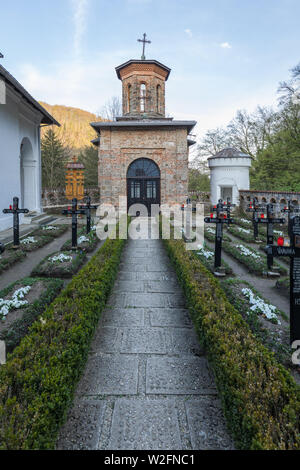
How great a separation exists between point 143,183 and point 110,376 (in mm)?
15969

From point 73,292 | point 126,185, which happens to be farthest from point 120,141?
point 73,292

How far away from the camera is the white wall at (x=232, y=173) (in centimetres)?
2167

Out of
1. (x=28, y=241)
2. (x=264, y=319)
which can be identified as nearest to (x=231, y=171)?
(x=28, y=241)

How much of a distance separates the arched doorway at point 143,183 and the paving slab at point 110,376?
15.3 metres

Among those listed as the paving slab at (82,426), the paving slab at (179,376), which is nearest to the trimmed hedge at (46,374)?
the paving slab at (82,426)

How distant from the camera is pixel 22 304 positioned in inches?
212

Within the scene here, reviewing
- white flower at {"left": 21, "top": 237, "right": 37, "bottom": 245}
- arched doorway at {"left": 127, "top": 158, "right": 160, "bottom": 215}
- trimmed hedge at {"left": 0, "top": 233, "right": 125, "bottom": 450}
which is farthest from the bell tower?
trimmed hedge at {"left": 0, "top": 233, "right": 125, "bottom": 450}

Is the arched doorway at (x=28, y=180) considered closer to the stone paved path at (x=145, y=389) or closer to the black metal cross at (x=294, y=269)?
the stone paved path at (x=145, y=389)

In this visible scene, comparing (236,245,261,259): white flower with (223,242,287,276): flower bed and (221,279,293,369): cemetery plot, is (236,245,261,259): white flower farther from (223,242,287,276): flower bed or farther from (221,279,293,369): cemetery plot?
(221,279,293,369): cemetery plot

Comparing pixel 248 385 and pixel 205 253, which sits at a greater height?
pixel 205 253

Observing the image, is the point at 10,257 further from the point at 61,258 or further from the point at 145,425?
the point at 145,425

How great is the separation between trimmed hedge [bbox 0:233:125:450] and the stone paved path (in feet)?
1.08
